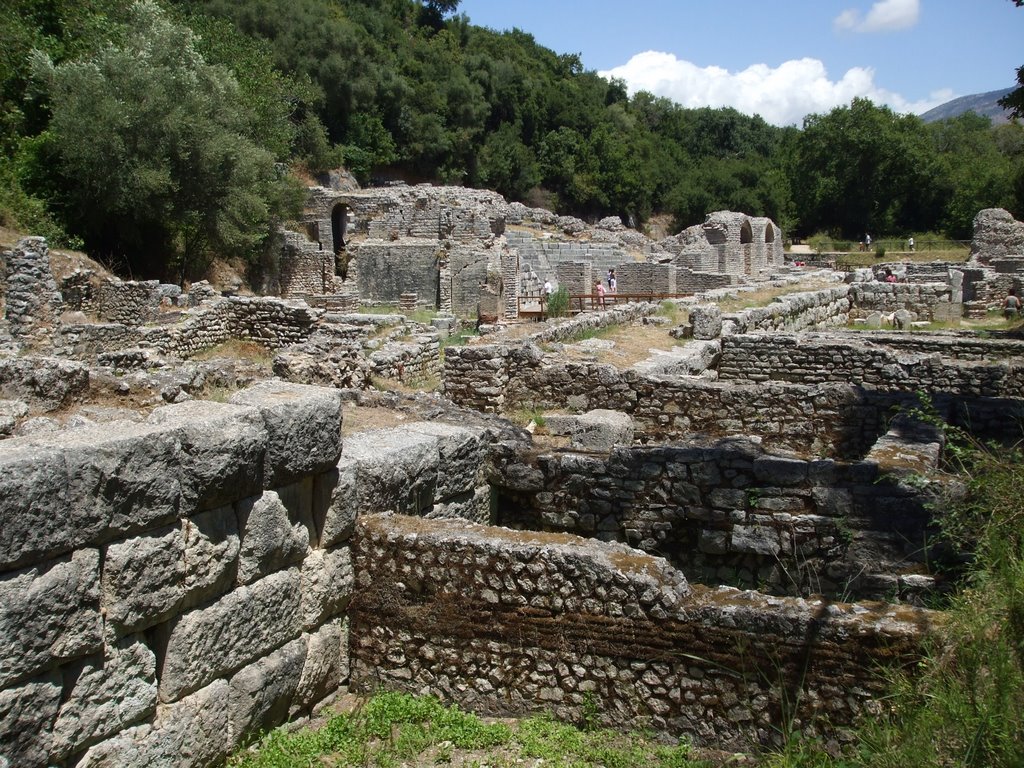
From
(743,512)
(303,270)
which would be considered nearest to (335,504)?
(743,512)

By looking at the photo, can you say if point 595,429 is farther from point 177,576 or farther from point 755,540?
point 177,576

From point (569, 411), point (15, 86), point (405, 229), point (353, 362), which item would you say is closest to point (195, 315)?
point (353, 362)

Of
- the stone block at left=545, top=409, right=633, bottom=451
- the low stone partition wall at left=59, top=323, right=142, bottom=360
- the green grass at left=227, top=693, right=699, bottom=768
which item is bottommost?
the green grass at left=227, top=693, right=699, bottom=768

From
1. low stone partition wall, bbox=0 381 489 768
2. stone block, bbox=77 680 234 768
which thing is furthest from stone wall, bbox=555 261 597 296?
stone block, bbox=77 680 234 768

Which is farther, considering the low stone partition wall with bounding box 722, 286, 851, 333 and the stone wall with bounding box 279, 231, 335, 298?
the stone wall with bounding box 279, 231, 335, 298

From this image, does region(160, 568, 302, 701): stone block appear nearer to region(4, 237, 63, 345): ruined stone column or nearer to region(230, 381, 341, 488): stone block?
region(230, 381, 341, 488): stone block

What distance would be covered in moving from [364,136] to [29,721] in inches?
1913

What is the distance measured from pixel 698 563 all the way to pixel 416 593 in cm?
209

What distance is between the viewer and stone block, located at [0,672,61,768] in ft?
9.89

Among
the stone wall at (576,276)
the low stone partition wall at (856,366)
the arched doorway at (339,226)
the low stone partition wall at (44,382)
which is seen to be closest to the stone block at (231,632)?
the low stone partition wall at (44,382)

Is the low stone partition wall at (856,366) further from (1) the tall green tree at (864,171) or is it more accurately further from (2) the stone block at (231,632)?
(1) the tall green tree at (864,171)

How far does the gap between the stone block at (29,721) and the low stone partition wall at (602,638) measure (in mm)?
1868

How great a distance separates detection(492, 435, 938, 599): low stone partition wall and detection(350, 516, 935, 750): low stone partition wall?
1.27m

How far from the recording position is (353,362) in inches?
500
